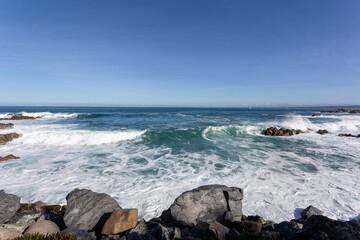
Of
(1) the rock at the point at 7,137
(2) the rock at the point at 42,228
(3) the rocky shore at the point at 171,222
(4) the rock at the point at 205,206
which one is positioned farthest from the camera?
(1) the rock at the point at 7,137

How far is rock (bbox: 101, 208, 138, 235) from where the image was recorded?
4.14 metres

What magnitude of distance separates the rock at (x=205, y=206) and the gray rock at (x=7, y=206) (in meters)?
4.02

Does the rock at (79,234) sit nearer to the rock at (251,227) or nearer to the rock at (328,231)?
the rock at (251,227)

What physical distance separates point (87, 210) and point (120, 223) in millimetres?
→ 1191

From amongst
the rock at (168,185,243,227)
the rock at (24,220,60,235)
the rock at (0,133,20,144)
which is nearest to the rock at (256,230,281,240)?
the rock at (168,185,243,227)

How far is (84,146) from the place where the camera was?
15.8 m

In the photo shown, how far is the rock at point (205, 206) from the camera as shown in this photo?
462cm

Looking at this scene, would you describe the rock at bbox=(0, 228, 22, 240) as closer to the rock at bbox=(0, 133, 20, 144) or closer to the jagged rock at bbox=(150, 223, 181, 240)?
the jagged rock at bbox=(150, 223, 181, 240)

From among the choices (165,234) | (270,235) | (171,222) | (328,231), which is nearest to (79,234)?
(165,234)

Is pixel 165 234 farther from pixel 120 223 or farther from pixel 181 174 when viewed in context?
pixel 181 174

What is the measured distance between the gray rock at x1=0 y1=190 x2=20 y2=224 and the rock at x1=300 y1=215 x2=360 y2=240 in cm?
651

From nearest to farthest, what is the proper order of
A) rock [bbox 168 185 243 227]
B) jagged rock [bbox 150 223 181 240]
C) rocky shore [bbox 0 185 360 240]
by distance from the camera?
rocky shore [bbox 0 185 360 240] < jagged rock [bbox 150 223 181 240] < rock [bbox 168 185 243 227]

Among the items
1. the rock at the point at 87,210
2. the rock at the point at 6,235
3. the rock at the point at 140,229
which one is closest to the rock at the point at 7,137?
the rock at the point at 87,210

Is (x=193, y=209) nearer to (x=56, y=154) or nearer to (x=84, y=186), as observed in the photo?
(x=84, y=186)
